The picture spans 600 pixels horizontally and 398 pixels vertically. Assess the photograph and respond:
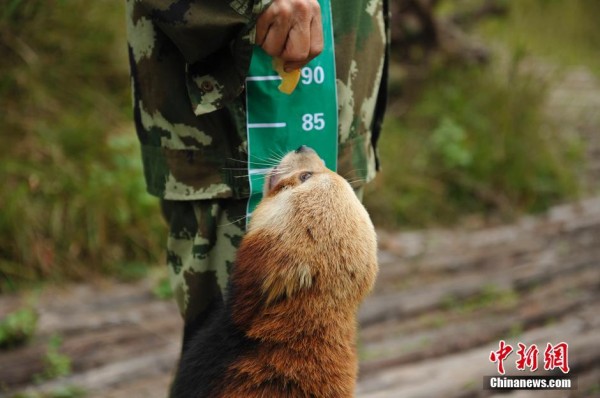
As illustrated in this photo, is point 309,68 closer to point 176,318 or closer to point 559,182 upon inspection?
point 176,318

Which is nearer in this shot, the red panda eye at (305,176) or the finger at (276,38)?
the finger at (276,38)

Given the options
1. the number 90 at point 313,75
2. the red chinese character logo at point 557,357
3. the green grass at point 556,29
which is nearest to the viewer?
the number 90 at point 313,75

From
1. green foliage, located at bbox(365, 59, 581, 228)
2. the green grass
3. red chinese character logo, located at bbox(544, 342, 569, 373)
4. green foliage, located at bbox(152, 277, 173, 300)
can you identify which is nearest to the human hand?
red chinese character logo, located at bbox(544, 342, 569, 373)

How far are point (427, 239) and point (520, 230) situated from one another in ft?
3.02

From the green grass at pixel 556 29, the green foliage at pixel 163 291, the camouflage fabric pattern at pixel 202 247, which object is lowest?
the camouflage fabric pattern at pixel 202 247

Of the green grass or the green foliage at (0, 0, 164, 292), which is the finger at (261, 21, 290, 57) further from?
the green grass

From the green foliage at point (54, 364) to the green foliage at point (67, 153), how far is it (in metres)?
0.84

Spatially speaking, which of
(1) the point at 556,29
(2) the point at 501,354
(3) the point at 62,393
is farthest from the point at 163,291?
(1) the point at 556,29

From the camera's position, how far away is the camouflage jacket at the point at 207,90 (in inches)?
77.0

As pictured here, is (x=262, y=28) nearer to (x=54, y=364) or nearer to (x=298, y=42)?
(x=298, y=42)

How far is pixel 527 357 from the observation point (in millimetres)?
4055

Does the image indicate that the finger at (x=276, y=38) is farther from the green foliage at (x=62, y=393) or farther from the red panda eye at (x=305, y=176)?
the green foliage at (x=62, y=393)

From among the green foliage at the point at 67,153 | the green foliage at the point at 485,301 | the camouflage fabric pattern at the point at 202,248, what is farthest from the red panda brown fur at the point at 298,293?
the green foliage at the point at 67,153

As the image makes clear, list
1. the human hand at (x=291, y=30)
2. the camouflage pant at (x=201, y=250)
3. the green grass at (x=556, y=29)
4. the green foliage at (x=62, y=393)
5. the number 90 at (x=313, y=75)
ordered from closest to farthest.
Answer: the human hand at (x=291, y=30), the number 90 at (x=313, y=75), the camouflage pant at (x=201, y=250), the green foliage at (x=62, y=393), the green grass at (x=556, y=29)
